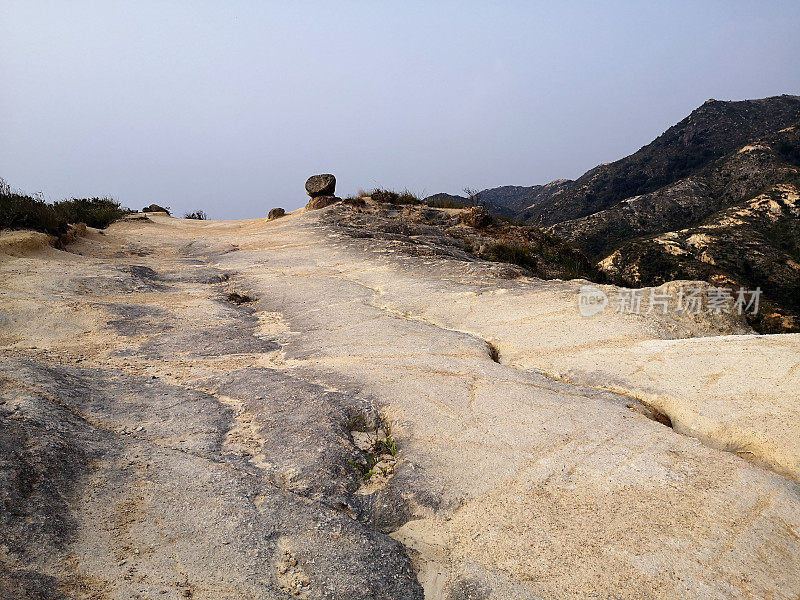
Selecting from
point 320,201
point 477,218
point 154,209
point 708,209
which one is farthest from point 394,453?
point 708,209

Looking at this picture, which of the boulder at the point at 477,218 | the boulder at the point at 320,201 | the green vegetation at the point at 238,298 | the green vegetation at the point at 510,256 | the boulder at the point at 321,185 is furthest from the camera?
the boulder at the point at 321,185

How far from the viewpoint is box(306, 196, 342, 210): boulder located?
42.7ft

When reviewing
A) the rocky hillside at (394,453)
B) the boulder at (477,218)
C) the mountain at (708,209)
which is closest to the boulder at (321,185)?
the boulder at (477,218)

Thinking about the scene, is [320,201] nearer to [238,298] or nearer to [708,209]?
[238,298]

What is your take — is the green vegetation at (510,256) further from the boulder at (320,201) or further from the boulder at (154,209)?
the boulder at (154,209)

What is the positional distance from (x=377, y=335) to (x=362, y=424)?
1492 millimetres

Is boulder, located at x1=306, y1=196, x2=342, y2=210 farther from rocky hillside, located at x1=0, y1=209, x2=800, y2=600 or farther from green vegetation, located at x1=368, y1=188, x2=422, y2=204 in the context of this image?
rocky hillside, located at x1=0, y1=209, x2=800, y2=600

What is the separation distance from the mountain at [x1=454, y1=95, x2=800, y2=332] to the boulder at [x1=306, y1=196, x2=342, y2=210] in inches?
298

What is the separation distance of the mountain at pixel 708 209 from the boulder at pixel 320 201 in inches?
298

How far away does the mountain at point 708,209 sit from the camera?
65.9 feet

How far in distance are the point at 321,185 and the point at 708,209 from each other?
28.5 metres

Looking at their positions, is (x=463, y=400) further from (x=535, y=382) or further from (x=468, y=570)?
(x=468, y=570)

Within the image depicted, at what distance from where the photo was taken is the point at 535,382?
320 centimetres

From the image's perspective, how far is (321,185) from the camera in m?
13.7
